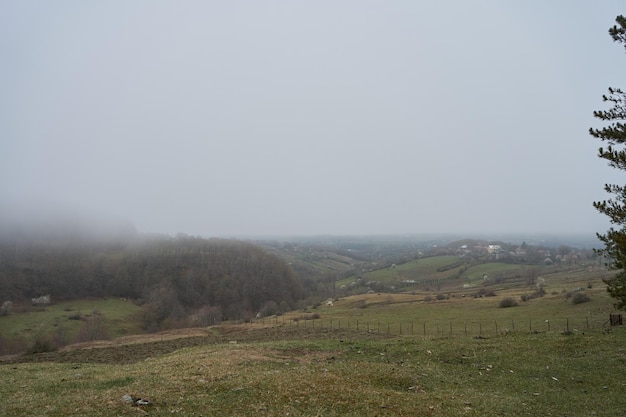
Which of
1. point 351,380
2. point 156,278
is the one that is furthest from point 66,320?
point 351,380

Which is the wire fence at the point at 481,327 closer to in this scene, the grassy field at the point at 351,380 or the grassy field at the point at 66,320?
the grassy field at the point at 351,380

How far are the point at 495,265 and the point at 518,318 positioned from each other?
153 metres

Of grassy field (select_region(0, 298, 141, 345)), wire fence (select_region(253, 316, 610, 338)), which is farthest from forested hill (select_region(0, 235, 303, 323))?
wire fence (select_region(253, 316, 610, 338))

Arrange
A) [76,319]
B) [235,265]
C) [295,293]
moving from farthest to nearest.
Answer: [235,265]
[295,293]
[76,319]

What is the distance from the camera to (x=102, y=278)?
162m

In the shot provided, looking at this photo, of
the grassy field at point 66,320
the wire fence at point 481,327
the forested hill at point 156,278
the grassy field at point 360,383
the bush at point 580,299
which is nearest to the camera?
the grassy field at point 360,383

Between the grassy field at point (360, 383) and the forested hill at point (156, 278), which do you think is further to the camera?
the forested hill at point (156, 278)

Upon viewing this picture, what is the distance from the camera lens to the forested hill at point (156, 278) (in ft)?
479

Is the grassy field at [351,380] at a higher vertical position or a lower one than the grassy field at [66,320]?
higher

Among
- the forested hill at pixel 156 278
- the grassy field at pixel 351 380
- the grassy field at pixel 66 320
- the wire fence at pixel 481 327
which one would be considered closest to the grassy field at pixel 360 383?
the grassy field at pixel 351 380

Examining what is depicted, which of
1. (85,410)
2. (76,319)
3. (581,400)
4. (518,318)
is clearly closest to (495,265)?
(518,318)

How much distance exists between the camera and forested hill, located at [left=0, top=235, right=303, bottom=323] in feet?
479

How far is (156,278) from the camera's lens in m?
172

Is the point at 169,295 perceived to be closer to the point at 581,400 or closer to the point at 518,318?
the point at 518,318
